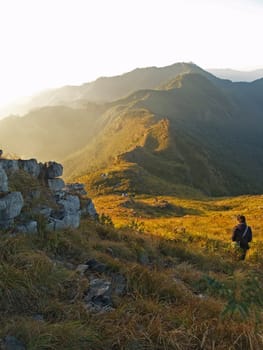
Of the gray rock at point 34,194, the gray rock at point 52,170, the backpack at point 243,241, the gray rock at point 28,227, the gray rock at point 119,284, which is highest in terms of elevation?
the gray rock at point 52,170

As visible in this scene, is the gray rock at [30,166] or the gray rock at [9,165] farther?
the gray rock at [30,166]

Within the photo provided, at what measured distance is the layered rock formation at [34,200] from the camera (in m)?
8.57

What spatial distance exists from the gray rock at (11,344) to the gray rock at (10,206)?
3.84 m

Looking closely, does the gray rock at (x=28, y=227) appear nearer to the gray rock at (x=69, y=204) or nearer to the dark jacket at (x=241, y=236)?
the gray rock at (x=69, y=204)

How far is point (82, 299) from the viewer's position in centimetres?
626

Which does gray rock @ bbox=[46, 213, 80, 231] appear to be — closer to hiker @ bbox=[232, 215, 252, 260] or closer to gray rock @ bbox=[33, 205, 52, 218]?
gray rock @ bbox=[33, 205, 52, 218]

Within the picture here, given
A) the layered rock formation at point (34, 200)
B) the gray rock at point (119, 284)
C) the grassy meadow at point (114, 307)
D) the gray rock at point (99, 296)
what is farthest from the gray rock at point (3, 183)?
the gray rock at point (99, 296)

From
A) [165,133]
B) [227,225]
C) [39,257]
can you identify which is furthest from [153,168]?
[39,257]

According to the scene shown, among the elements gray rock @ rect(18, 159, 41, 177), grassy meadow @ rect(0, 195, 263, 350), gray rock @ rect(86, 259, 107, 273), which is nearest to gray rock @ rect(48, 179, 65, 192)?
gray rock @ rect(18, 159, 41, 177)

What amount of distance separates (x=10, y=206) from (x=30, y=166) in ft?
13.4

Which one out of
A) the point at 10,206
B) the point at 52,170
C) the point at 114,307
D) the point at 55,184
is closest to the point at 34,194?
the point at 10,206

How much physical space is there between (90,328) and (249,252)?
11.0 metres

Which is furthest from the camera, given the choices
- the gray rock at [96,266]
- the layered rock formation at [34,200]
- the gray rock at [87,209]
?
the gray rock at [87,209]

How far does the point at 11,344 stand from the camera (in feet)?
15.4
